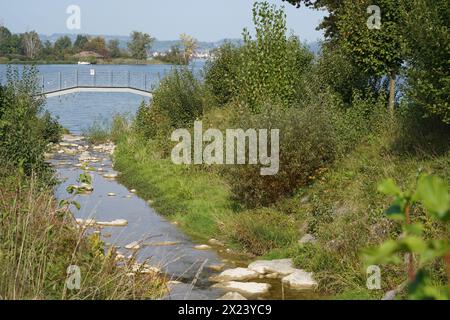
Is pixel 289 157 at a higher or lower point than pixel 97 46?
lower

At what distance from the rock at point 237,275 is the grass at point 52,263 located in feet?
11.3

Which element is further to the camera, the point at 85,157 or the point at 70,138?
the point at 70,138

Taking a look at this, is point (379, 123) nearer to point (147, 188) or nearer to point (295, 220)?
point (295, 220)

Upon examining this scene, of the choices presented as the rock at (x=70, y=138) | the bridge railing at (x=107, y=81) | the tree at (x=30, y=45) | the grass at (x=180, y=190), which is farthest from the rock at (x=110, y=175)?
the tree at (x=30, y=45)

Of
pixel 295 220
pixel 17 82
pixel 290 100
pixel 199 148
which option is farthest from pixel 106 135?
pixel 295 220

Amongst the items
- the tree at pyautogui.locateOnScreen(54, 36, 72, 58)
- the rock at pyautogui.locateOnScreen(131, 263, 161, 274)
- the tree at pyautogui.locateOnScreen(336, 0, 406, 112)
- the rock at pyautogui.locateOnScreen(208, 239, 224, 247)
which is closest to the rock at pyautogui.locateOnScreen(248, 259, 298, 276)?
the rock at pyautogui.locateOnScreen(208, 239, 224, 247)

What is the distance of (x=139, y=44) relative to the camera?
10719cm

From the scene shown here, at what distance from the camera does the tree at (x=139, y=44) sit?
105 m

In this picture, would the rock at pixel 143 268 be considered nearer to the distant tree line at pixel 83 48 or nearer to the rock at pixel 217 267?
the rock at pixel 217 267

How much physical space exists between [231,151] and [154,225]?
2309 millimetres

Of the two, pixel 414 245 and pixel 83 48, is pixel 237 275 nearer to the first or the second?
pixel 414 245

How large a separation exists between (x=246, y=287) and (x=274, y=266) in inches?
42.3

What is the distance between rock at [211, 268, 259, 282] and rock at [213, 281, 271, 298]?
293 mm

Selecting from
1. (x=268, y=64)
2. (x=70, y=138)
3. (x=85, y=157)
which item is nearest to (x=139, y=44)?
(x=70, y=138)
